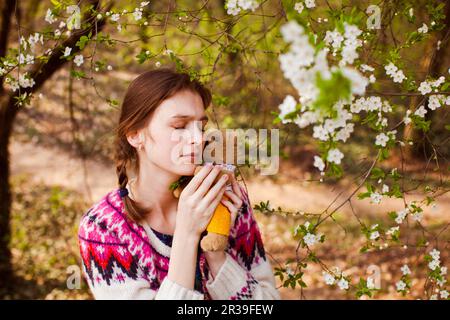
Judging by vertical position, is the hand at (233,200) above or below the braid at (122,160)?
below

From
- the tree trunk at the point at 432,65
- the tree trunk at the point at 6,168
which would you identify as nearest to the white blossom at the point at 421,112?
the tree trunk at the point at 432,65

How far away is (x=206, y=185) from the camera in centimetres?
201

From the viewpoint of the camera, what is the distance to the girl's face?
2164 millimetres

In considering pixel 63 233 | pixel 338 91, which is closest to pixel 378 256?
pixel 63 233

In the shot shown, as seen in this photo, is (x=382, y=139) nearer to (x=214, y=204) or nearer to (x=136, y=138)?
(x=214, y=204)

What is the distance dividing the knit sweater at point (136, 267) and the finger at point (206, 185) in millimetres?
353

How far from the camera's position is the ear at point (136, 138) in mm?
2342

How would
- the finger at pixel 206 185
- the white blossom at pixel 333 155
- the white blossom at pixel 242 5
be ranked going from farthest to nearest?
the finger at pixel 206 185
the white blossom at pixel 242 5
the white blossom at pixel 333 155

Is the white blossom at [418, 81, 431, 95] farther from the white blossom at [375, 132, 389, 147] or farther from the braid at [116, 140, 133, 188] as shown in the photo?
the braid at [116, 140, 133, 188]

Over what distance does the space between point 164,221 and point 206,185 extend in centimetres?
46

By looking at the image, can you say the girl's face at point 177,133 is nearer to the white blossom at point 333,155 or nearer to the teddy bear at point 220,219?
the teddy bear at point 220,219

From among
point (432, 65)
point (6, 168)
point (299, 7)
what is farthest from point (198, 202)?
point (6, 168)

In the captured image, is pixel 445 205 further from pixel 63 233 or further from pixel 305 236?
pixel 305 236

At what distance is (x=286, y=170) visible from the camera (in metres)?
8.88
